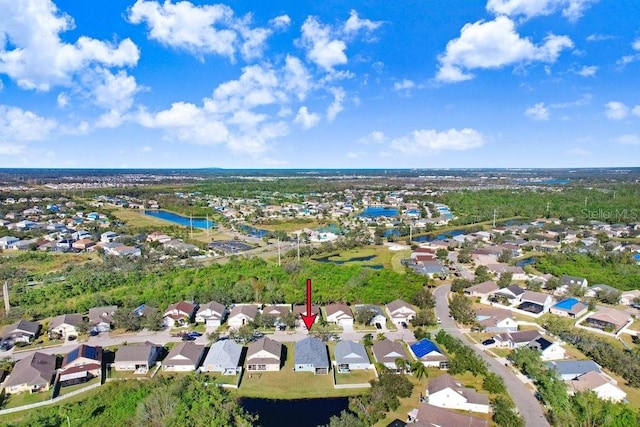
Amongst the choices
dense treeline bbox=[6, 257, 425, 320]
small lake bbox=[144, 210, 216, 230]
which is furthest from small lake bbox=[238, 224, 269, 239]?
dense treeline bbox=[6, 257, 425, 320]

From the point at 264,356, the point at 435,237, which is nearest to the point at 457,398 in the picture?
the point at 264,356

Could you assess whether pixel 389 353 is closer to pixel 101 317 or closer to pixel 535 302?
pixel 535 302

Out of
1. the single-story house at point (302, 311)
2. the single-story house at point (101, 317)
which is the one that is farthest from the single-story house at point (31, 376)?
the single-story house at point (302, 311)

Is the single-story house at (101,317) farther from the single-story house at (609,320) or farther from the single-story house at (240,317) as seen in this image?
the single-story house at (609,320)

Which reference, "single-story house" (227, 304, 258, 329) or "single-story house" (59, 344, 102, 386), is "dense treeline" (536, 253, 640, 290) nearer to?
"single-story house" (227, 304, 258, 329)

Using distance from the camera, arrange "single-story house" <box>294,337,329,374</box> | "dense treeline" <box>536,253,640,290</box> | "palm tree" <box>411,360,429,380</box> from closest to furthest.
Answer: "palm tree" <box>411,360,429,380</box> < "single-story house" <box>294,337,329,374</box> < "dense treeline" <box>536,253,640,290</box>

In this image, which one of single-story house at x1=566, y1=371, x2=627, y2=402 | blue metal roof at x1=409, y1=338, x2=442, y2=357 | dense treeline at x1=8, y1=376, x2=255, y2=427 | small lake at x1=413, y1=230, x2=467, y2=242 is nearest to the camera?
dense treeline at x1=8, y1=376, x2=255, y2=427

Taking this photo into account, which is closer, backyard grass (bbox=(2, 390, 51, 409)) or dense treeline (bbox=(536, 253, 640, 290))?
backyard grass (bbox=(2, 390, 51, 409))
